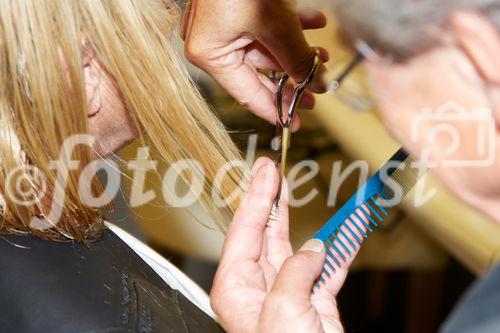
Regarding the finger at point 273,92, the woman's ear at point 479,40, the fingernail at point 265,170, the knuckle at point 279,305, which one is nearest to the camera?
the woman's ear at point 479,40

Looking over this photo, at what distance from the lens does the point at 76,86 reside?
2.39 feet

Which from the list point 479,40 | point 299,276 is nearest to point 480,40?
point 479,40

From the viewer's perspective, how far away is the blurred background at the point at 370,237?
3.13 feet

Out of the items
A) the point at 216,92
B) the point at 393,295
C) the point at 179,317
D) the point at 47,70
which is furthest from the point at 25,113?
the point at 393,295

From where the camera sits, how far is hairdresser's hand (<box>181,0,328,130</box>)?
0.83 m

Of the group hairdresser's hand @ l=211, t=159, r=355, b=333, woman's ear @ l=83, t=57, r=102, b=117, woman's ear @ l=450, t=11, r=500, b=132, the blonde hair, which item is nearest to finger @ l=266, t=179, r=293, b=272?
hairdresser's hand @ l=211, t=159, r=355, b=333

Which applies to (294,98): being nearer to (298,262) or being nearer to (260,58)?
(260,58)

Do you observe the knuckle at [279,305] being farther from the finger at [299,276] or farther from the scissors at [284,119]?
the scissors at [284,119]

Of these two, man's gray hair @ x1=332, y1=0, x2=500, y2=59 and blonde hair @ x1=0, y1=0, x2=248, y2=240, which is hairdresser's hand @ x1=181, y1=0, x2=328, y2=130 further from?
man's gray hair @ x1=332, y1=0, x2=500, y2=59

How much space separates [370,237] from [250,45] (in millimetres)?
447

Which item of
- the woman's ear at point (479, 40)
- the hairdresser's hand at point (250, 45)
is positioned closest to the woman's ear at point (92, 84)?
the hairdresser's hand at point (250, 45)

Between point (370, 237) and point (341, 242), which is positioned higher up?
point (341, 242)

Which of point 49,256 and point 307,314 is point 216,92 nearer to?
point 49,256

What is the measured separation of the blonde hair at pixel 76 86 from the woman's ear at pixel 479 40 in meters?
0.34
